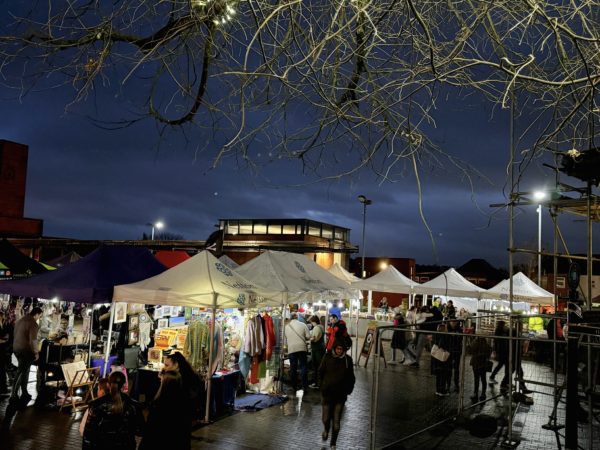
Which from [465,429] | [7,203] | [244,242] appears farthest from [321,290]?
[244,242]

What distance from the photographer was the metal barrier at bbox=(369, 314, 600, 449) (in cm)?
653

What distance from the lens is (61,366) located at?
984 centimetres

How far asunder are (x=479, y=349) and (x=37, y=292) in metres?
9.47

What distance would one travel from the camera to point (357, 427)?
9.21m

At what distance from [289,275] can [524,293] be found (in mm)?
11290

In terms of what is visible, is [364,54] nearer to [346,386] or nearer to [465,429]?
[346,386]

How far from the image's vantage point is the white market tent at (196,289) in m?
9.41

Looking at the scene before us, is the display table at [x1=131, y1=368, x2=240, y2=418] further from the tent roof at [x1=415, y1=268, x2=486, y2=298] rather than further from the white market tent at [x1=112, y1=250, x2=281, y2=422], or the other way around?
the tent roof at [x1=415, y1=268, x2=486, y2=298]

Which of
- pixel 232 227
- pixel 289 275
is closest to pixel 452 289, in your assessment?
pixel 289 275

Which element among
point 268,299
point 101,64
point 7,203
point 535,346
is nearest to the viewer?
point 101,64

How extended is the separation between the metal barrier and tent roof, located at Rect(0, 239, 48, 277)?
10977mm

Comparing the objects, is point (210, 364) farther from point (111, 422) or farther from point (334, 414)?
point (111, 422)

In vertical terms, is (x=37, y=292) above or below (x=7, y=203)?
below

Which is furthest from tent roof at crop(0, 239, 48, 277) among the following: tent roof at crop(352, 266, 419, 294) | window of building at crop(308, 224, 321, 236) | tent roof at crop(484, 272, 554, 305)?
window of building at crop(308, 224, 321, 236)
